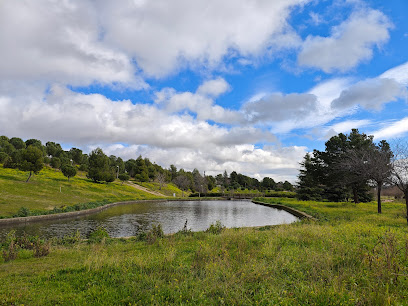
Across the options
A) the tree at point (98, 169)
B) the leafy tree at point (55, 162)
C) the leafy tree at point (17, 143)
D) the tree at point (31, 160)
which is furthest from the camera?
the leafy tree at point (17, 143)

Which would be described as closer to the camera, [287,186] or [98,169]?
[98,169]

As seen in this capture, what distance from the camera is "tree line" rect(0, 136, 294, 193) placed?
39094mm

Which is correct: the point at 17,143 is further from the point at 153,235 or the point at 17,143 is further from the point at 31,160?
the point at 153,235

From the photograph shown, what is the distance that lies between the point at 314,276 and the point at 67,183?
49.6 m

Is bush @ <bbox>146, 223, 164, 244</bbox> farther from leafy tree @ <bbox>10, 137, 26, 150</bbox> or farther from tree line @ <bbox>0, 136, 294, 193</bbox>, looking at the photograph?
leafy tree @ <bbox>10, 137, 26, 150</bbox>

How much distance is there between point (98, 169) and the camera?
58.7 m

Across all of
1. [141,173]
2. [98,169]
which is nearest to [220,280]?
[98,169]

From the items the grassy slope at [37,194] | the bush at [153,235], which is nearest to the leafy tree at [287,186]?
the grassy slope at [37,194]

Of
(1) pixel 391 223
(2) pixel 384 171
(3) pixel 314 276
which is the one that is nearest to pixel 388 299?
(3) pixel 314 276

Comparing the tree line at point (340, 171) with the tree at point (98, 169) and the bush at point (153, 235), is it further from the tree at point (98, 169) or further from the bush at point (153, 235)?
the tree at point (98, 169)

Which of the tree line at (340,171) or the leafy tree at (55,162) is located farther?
the leafy tree at (55,162)

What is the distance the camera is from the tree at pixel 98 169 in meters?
57.7

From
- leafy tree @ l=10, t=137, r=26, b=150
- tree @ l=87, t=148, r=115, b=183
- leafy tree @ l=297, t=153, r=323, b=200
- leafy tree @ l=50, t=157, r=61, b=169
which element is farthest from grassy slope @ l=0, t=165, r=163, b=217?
leafy tree @ l=10, t=137, r=26, b=150

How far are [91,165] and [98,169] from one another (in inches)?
173
